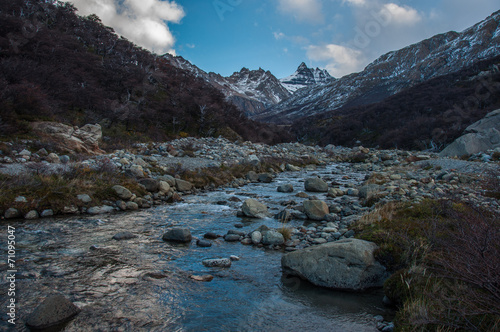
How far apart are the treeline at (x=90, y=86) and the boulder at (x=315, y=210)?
45.9ft

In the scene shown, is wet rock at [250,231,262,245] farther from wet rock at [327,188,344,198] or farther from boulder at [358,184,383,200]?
wet rock at [327,188,344,198]

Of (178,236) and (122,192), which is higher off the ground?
(122,192)

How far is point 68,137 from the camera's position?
47.5ft

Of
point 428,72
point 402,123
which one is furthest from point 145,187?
point 428,72

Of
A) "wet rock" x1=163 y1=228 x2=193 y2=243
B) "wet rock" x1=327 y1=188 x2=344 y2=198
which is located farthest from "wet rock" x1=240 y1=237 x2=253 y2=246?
"wet rock" x1=327 y1=188 x2=344 y2=198

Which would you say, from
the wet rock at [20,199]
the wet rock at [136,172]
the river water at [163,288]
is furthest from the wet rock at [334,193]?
the wet rock at [20,199]

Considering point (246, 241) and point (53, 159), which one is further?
point (53, 159)

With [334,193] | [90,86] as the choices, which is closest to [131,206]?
[334,193]

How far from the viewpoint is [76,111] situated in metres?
21.1

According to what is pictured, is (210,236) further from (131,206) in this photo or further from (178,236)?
(131,206)

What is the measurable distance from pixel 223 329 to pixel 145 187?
28.0ft

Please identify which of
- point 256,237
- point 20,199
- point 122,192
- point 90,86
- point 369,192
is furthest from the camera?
point 90,86

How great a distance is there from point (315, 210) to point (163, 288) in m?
5.79

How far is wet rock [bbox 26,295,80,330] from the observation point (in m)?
3.37
